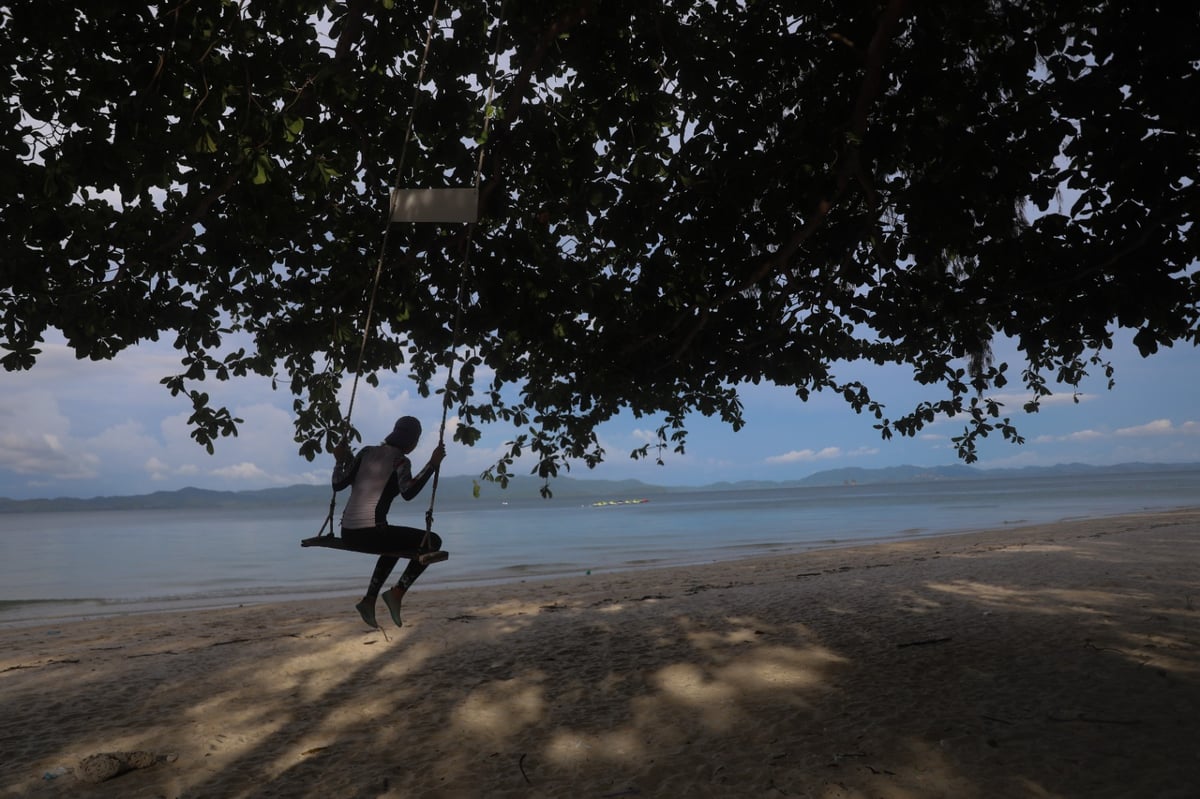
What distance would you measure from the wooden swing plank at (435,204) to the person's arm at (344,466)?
Result: 5.93ft

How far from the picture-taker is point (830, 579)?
11875 millimetres

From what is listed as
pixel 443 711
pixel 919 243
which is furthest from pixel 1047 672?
pixel 443 711

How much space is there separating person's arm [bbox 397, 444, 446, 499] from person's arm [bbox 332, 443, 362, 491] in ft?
1.12

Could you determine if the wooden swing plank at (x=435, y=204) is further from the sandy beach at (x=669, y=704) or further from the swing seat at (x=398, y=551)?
the sandy beach at (x=669, y=704)

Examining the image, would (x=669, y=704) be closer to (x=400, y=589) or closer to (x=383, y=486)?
(x=400, y=589)

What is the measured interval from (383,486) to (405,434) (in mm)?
422

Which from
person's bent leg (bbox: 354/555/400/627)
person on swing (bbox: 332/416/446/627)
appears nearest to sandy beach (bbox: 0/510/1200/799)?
person's bent leg (bbox: 354/555/400/627)

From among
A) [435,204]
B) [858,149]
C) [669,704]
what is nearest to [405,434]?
[435,204]

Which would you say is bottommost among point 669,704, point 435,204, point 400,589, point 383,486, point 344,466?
point 669,704

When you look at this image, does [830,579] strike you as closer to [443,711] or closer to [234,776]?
[443,711]

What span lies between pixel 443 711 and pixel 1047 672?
4138 millimetres

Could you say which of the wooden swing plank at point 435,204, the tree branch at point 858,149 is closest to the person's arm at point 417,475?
the wooden swing plank at point 435,204

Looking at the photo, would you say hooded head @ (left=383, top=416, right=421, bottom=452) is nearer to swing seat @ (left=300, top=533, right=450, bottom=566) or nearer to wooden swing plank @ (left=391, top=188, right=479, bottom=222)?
swing seat @ (left=300, top=533, right=450, bottom=566)

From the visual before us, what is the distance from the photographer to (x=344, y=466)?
5461 millimetres
